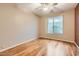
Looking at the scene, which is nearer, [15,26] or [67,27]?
[67,27]

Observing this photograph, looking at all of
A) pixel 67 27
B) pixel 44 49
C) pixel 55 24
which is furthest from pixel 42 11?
pixel 44 49

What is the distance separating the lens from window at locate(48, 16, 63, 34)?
7.87 ft

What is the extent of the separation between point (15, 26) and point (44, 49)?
824 mm

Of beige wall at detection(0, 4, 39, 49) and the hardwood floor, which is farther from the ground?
beige wall at detection(0, 4, 39, 49)

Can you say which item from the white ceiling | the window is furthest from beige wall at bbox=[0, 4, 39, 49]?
the window

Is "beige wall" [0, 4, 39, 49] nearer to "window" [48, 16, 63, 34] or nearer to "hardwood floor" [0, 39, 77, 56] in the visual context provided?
"hardwood floor" [0, 39, 77, 56]

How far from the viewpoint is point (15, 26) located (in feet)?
8.11

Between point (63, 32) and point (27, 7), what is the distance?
3.10ft

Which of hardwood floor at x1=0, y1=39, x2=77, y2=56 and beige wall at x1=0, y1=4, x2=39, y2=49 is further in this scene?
beige wall at x1=0, y1=4, x2=39, y2=49

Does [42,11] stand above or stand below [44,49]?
above

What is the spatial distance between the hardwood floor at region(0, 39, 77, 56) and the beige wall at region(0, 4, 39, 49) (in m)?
0.15

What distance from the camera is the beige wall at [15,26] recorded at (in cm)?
241

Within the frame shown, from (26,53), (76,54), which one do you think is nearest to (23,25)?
(26,53)

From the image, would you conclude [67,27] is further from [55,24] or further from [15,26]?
[15,26]
